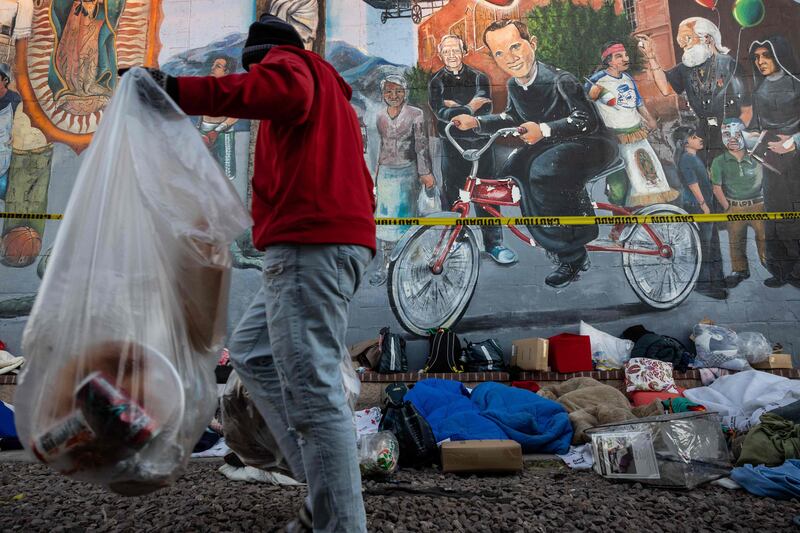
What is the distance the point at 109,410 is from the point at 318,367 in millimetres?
509

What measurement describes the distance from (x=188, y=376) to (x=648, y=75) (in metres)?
6.34

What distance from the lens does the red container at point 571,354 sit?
216 inches

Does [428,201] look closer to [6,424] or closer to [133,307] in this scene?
[6,424]

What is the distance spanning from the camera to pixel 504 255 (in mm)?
6383

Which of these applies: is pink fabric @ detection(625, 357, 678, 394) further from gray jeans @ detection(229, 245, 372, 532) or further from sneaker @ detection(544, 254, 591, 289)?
gray jeans @ detection(229, 245, 372, 532)

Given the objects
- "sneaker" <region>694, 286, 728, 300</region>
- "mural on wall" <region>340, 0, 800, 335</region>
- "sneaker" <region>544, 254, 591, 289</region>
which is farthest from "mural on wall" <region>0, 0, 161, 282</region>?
"sneaker" <region>694, 286, 728, 300</region>

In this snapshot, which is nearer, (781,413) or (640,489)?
(640,489)

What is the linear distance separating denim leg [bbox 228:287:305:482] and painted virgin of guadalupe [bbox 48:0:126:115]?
5.75 meters

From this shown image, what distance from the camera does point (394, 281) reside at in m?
6.30

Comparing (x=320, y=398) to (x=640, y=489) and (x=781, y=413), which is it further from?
(x=781, y=413)

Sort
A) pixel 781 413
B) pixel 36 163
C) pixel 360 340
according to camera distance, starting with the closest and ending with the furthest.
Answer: pixel 781 413 → pixel 360 340 → pixel 36 163

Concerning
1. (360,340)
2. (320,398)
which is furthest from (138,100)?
(360,340)

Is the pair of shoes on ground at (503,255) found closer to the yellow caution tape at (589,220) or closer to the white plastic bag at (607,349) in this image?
the yellow caution tape at (589,220)

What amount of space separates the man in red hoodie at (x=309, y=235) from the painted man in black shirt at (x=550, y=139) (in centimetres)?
478
